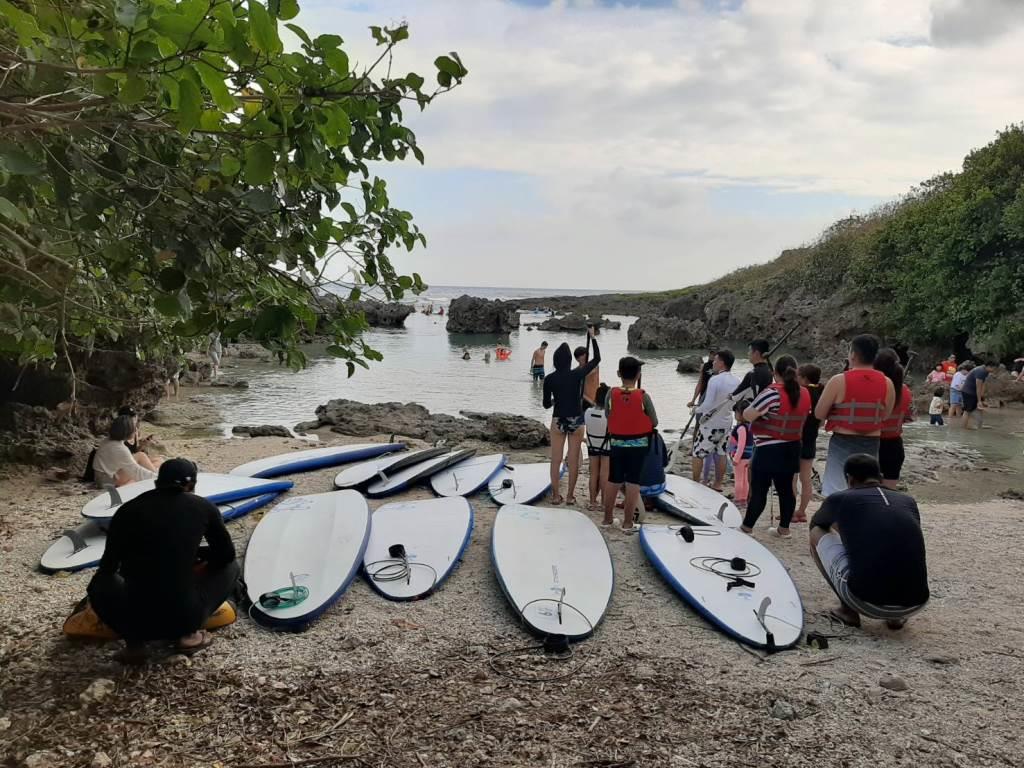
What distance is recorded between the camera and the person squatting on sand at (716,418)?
781 cm

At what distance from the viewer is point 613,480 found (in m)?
6.57

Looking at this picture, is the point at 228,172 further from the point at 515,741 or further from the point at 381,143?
the point at 515,741

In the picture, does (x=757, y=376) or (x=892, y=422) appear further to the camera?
(x=757, y=376)

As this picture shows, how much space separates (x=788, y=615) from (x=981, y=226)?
23.4 metres

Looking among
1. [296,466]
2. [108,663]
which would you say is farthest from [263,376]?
[108,663]

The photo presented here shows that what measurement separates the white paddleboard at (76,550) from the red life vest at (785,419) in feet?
17.9

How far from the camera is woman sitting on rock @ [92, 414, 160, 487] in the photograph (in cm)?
699

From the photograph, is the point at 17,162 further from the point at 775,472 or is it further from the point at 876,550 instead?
the point at 775,472

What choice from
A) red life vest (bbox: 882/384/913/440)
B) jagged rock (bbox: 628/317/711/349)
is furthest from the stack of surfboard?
jagged rock (bbox: 628/317/711/349)

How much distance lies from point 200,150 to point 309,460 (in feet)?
22.4

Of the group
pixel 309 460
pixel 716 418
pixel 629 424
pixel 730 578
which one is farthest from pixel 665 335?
pixel 730 578

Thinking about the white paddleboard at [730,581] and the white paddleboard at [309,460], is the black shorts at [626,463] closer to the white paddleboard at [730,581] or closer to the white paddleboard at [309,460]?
the white paddleboard at [730,581]

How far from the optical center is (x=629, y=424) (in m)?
6.29

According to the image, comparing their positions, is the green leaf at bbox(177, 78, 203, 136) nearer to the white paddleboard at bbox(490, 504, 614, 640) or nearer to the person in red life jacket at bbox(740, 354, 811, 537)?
the white paddleboard at bbox(490, 504, 614, 640)
